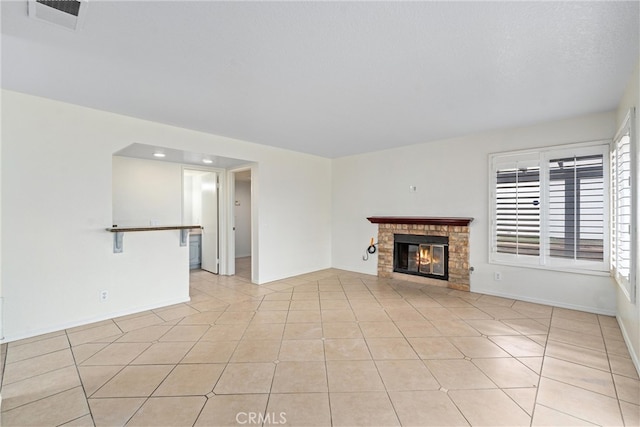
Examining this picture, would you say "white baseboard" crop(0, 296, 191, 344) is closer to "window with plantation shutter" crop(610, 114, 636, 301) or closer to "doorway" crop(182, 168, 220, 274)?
"doorway" crop(182, 168, 220, 274)

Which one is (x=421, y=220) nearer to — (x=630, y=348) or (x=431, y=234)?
(x=431, y=234)

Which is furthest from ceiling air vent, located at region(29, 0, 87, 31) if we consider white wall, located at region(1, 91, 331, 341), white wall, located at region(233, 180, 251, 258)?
white wall, located at region(233, 180, 251, 258)

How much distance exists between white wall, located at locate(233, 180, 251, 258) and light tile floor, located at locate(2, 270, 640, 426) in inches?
180

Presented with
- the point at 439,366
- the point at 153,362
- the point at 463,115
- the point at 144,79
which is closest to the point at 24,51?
the point at 144,79

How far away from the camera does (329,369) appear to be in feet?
7.64

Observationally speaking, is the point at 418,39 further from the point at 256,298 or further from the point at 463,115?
the point at 256,298

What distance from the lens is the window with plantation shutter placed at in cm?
245

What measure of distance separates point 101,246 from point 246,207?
5073mm

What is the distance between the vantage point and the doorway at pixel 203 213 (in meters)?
5.78

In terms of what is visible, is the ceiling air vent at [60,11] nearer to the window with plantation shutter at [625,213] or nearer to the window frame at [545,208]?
the window with plantation shutter at [625,213]

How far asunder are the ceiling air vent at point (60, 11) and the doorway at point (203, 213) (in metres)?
3.64

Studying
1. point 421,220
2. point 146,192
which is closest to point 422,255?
point 421,220

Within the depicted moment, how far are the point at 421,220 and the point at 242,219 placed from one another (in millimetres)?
5251

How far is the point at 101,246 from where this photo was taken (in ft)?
11.1
